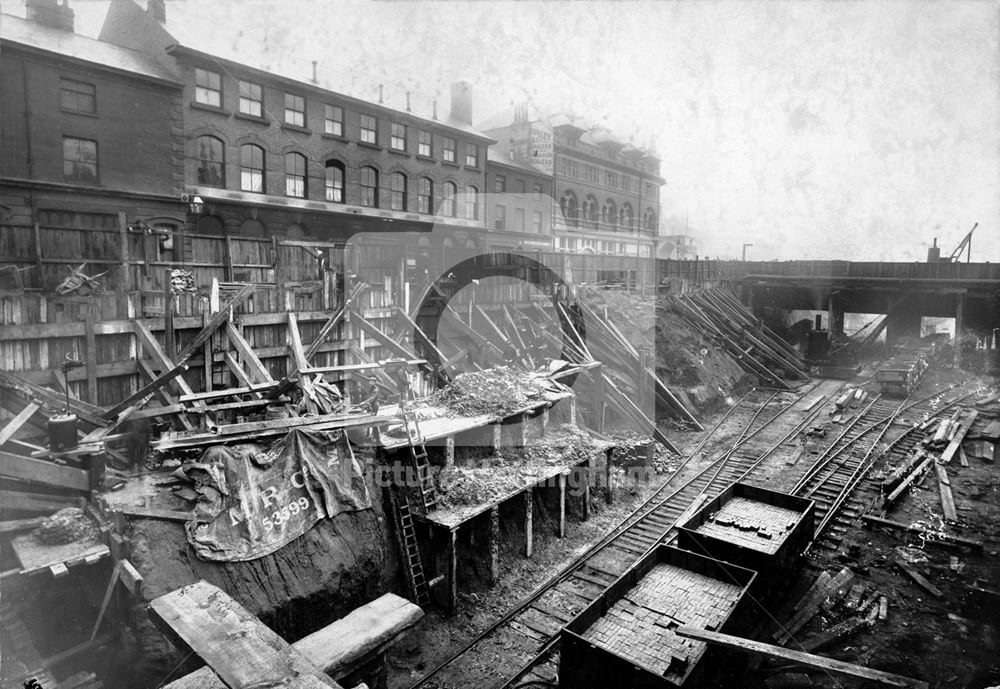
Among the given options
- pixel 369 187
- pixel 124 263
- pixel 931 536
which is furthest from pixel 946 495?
pixel 369 187

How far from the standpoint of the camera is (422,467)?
1097 cm

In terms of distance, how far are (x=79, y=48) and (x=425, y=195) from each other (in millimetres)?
16556

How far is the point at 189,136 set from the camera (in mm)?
22234

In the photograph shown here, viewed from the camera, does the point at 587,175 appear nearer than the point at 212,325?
No

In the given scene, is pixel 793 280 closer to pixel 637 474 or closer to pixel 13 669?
pixel 637 474

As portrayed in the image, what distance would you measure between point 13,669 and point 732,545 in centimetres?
1017

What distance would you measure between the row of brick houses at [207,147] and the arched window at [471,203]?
0.06m

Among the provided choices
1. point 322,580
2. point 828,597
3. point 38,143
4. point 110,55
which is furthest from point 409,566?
point 110,55

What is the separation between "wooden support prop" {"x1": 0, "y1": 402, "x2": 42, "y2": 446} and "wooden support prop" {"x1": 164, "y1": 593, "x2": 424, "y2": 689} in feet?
22.4

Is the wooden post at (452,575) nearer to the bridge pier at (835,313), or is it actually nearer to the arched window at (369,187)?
the arched window at (369,187)

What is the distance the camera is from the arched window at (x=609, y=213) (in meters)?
51.0

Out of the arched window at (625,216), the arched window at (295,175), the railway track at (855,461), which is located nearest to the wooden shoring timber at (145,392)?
the railway track at (855,461)

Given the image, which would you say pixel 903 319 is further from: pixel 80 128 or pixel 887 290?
pixel 80 128

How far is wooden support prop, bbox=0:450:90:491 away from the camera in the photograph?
23.7 feet
